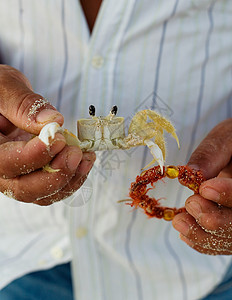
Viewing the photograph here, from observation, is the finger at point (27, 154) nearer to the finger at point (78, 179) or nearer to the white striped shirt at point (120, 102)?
the finger at point (78, 179)

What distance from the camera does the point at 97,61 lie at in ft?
2.62

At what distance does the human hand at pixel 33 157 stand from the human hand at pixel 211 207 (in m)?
0.17

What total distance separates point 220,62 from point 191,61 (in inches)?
2.9

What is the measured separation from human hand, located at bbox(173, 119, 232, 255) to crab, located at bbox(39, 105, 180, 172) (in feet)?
0.21

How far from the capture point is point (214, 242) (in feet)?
1.94

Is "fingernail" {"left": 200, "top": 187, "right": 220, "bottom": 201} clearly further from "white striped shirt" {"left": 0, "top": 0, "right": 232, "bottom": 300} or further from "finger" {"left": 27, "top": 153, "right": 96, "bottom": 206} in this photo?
"white striped shirt" {"left": 0, "top": 0, "right": 232, "bottom": 300}

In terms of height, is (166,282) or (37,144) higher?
(37,144)

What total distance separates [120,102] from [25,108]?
0.34m

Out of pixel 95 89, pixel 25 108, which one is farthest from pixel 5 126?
pixel 95 89

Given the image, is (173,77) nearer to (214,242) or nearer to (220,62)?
(220,62)

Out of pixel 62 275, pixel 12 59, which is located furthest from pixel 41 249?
pixel 12 59

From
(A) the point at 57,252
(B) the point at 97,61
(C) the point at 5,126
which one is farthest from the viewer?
(A) the point at 57,252

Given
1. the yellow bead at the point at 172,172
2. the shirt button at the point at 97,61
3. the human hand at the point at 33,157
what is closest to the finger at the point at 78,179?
the human hand at the point at 33,157

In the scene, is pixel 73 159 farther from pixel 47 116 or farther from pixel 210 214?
pixel 210 214
